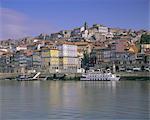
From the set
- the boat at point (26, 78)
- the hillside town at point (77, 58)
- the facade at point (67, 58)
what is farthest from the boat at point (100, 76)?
the facade at point (67, 58)

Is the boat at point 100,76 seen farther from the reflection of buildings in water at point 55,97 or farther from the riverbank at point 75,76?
the reflection of buildings in water at point 55,97

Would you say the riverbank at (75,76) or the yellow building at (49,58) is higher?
the yellow building at (49,58)

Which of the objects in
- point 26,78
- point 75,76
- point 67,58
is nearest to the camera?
point 75,76

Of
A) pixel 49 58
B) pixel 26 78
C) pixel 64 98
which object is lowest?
pixel 64 98

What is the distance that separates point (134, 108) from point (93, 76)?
10.5 meters

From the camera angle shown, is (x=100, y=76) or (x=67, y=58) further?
(x=67, y=58)

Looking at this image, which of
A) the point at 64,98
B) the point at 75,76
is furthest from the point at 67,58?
the point at 64,98

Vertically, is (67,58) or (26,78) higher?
(67,58)

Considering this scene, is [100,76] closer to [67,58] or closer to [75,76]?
[75,76]

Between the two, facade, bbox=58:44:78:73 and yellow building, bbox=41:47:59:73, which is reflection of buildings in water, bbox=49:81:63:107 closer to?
facade, bbox=58:44:78:73

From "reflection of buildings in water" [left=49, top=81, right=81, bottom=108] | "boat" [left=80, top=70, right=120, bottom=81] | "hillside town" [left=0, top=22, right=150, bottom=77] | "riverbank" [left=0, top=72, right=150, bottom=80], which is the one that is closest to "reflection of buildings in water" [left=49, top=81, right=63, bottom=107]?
"reflection of buildings in water" [left=49, top=81, right=81, bottom=108]

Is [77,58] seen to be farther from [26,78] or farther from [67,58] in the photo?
[26,78]

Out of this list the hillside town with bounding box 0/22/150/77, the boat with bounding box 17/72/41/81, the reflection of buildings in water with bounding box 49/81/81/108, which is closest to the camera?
the reflection of buildings in water with bounding box 49/81/81/108

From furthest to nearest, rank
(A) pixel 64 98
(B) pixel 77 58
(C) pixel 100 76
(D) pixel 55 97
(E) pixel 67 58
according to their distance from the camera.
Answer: (B) pixel 77 58 → (E) pixel 67 58 → (C) pixel 100 76 → (D) pixel 55 97 → (A) pixel 64 98
